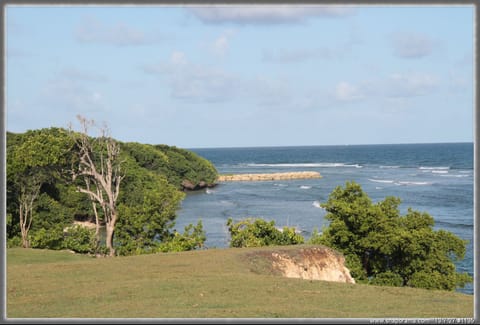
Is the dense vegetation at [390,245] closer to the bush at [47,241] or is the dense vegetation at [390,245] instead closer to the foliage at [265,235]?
the foliage at [265,235]

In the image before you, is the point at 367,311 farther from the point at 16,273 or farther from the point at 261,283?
the point at 16,273

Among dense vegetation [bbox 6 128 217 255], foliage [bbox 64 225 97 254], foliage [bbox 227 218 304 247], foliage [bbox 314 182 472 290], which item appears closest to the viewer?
foliage [bbox 314 182 472 290]

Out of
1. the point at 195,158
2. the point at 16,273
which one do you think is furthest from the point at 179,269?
the point at 195,158

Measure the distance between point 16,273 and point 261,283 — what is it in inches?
309

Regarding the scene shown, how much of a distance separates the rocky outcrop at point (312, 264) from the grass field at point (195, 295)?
4.78 ft

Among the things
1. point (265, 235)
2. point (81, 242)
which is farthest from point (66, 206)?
point (265, 235)

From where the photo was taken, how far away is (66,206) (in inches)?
2045

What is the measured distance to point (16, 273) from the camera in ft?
60.6

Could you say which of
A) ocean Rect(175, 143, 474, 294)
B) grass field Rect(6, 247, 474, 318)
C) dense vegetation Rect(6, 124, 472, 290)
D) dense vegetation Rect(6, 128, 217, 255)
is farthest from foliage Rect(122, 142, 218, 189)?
grass field Rect(6, 247, 474, 318)

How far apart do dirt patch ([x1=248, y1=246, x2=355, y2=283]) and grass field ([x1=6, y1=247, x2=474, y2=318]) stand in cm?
89

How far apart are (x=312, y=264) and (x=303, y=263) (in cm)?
49

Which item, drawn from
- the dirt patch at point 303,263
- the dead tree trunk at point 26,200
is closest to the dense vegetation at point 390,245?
the dirt patch at point 303,263

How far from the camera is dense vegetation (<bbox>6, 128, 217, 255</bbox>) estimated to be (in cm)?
3005

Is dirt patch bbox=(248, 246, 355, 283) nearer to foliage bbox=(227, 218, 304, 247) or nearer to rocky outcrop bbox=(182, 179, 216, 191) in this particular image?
foliage bbox=(227, 218, 304, 247)
